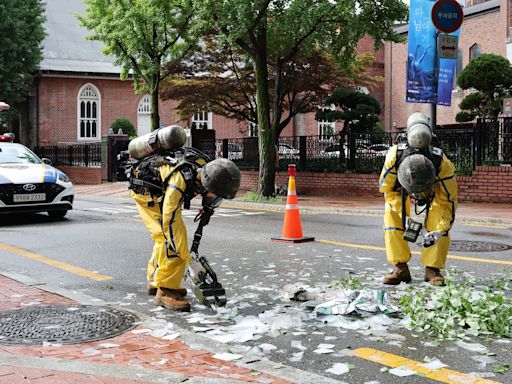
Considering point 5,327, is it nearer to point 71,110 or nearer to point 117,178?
point 117,178

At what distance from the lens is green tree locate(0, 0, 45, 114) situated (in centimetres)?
3806

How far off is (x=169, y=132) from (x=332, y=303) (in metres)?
1.95

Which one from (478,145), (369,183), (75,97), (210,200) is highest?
(75,97)

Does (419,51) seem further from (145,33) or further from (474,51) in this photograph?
(474,51)

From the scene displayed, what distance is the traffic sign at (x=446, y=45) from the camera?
1259 cm

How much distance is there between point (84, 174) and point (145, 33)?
1139 cm

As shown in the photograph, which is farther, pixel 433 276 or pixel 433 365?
pixel 433 276

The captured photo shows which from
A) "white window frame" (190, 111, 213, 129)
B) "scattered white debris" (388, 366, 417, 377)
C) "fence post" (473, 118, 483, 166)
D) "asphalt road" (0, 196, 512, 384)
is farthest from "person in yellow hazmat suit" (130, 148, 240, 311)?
"white window frame" (190, 111, 213, 129)

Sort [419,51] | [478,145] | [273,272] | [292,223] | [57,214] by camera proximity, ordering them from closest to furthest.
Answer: [273,272] → [292,223] → [57,214] → [478,145] → [419,51]

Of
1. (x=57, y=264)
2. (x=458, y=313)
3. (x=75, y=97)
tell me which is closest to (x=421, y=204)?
(x=458, y=313)

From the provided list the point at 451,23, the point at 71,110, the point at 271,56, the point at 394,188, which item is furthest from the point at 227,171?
the point at 71,110

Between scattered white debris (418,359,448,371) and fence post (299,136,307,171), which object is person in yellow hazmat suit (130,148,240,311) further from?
fence post (299,136,307,171)

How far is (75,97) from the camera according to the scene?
44656 millimetres

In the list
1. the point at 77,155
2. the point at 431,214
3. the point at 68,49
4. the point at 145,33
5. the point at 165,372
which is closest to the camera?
the point at 165,372
